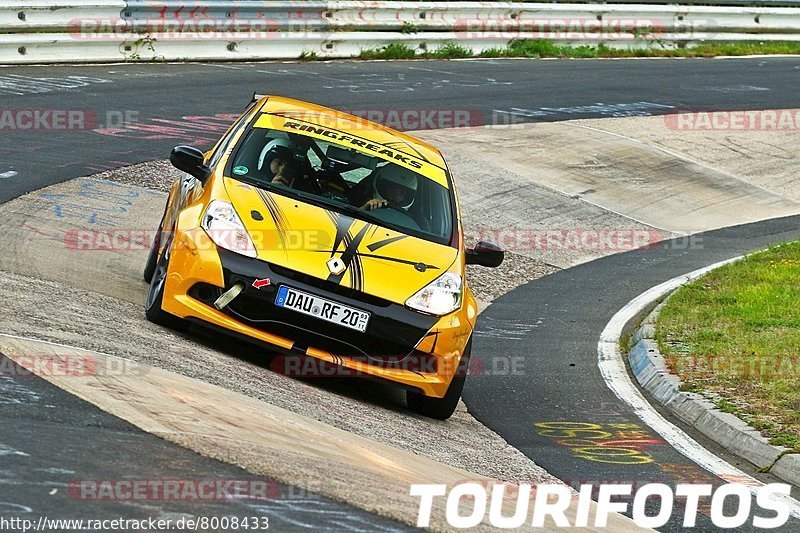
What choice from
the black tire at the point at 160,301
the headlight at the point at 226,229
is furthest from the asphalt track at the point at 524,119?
the black tire at the point at 160,301

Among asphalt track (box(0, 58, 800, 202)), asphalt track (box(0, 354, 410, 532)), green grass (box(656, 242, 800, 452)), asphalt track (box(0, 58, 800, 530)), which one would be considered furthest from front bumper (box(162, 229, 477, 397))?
asphalt track (box(0, 58, 800, 202))

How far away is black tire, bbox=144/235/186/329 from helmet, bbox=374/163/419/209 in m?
1.48

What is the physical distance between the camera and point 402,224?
8.70 meters

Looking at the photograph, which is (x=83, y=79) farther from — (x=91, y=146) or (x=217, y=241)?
(x=217, y=241)

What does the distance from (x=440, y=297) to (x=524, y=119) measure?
40.3 feet

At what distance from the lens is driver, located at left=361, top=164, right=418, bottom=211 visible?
8836 mm

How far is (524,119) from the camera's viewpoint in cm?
2002

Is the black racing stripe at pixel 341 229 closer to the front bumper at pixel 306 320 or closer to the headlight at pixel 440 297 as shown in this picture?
the front bumper at pixel 306 320

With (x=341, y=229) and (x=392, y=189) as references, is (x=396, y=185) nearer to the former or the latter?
(x=392, y=189)

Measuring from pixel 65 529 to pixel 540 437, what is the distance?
4163 millimetres

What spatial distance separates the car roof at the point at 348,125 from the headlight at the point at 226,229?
4.80 ft

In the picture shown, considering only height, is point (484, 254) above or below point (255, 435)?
above

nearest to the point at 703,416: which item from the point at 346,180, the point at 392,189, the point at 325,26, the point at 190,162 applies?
the point at 392,189

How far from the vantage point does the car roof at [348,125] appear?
31.1 ft
